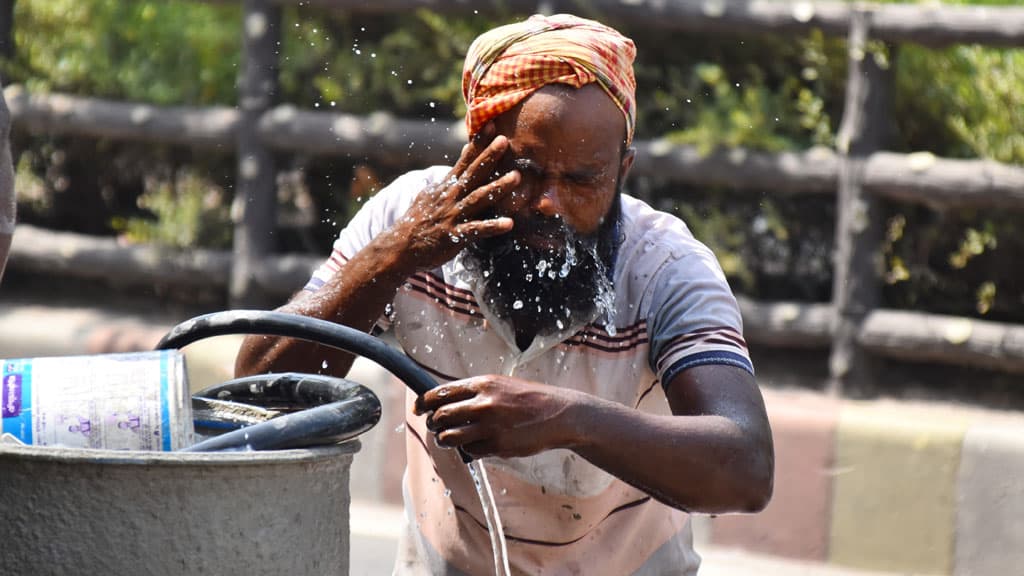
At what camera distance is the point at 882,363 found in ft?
17.6

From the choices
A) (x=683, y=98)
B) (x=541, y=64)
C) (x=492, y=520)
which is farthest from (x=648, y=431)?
(x=683, y=98)

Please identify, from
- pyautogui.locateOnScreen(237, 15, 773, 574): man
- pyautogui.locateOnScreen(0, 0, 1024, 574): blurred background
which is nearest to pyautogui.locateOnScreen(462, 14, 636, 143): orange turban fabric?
pyautogui.locateOnScreen(237, 15, 773, 574): man

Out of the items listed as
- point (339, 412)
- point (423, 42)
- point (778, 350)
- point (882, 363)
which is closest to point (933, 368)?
point (882, 363)

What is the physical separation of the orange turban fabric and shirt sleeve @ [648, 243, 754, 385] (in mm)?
316

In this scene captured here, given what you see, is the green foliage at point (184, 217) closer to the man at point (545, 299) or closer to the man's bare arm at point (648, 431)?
the man at point (545, 299)

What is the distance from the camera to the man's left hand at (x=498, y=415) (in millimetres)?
2006

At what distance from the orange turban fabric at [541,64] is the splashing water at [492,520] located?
0.65 metres

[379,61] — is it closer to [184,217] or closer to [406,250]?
[184,217]

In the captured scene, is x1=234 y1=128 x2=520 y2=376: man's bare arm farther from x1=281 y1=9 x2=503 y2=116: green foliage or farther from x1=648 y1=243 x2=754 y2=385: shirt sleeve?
x1=281 y1=9 x2=503 y2=116: green foliage

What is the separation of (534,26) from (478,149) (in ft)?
0.97

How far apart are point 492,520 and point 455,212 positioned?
23.2 inches

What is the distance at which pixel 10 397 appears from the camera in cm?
173

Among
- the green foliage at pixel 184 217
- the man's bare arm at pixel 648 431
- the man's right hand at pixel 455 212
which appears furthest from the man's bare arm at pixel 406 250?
the green foliage at pixel 184 217

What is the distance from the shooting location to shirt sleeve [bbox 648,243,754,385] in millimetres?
2453
